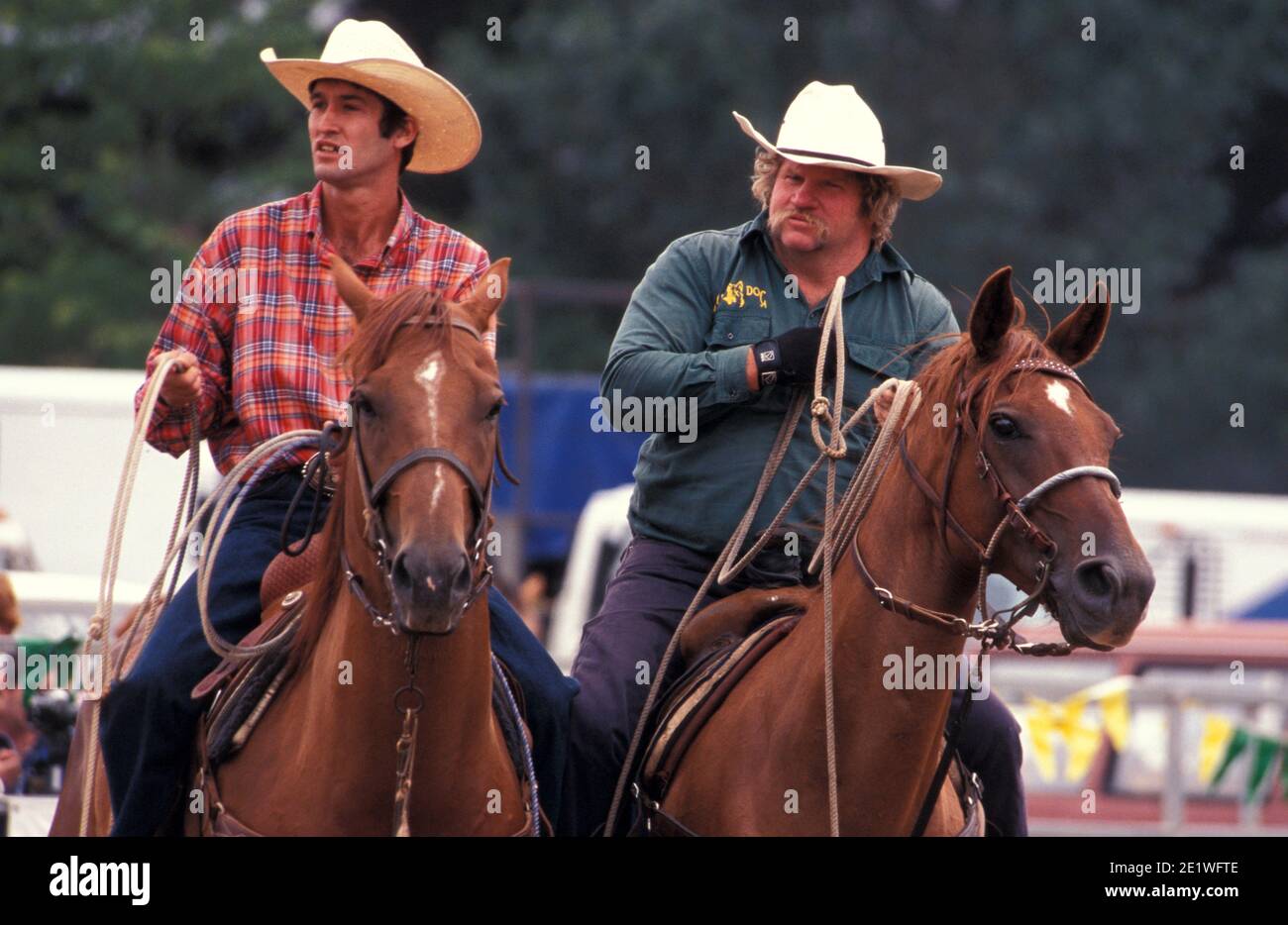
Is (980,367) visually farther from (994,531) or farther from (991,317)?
(994,531)

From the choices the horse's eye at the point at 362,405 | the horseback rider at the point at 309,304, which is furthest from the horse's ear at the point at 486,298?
the horseback rider at the point at 309,304

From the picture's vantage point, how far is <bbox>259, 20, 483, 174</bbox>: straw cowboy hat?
209 inches

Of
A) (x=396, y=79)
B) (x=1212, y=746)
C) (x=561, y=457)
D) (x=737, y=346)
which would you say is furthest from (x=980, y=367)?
(x=561, y=457)

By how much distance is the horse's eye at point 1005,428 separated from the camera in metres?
4.33

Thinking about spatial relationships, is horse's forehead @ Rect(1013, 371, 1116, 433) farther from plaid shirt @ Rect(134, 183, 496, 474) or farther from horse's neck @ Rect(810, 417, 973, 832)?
plaid shirt @ Rect(134, 183, 496, 474)

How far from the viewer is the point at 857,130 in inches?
215

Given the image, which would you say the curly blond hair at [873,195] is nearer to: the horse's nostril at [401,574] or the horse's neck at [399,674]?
the horse's neck at [399,674]

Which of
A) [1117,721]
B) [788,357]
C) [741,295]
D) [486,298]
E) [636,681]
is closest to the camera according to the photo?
[486,298]

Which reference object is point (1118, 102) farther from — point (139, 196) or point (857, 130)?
point (857, 130)

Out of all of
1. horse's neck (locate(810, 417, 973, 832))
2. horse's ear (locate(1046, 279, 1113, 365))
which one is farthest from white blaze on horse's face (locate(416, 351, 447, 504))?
horse's ear (locate(1046, 279, 1113, 365))

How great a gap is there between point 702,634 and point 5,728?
10.4ft

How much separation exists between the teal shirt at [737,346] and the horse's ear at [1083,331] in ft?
2.59

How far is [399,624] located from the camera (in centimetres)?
399

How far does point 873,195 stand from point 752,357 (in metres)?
0.72
